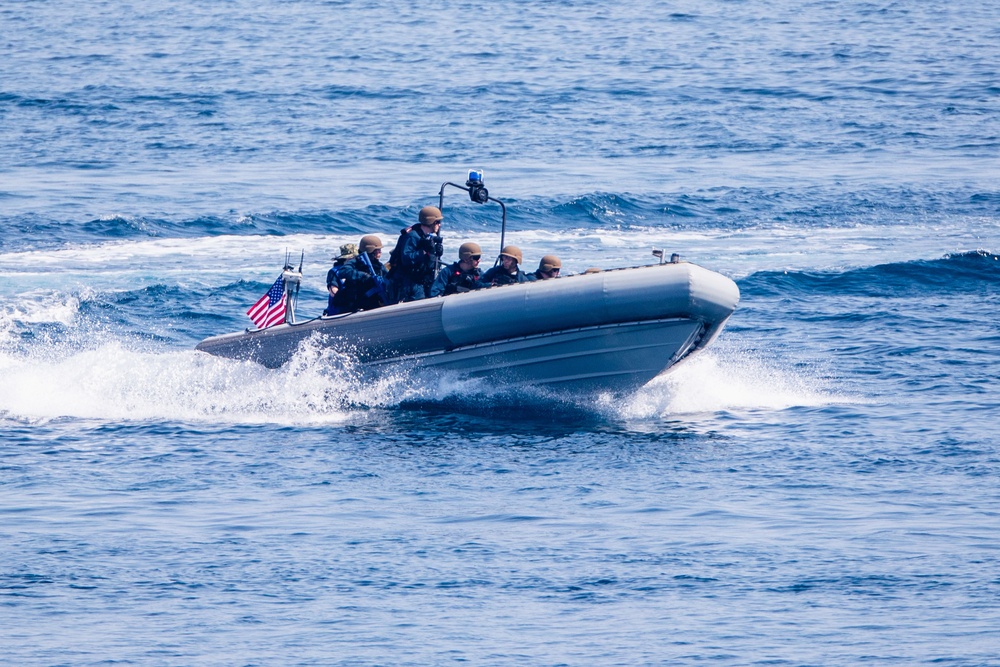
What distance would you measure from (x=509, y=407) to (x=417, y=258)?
1478 mm

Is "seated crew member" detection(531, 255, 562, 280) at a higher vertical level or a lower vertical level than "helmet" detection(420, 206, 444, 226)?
lower

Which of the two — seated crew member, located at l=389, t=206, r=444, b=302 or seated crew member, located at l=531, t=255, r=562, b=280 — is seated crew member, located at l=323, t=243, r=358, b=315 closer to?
seated crew member, located at l=389, t=206, r=444, b=302

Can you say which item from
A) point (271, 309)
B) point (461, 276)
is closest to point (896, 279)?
point (461, 276)

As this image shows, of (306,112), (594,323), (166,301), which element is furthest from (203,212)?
(594,323)

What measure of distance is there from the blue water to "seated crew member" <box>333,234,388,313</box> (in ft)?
1.68

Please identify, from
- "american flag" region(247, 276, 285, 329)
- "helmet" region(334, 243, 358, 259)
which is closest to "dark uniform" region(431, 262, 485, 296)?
"helmet" region(334, 243, 358, 259)

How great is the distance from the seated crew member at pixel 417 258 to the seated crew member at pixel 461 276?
15cm

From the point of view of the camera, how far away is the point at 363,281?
44.2 feet

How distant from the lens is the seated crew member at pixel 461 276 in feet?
A: 43.4

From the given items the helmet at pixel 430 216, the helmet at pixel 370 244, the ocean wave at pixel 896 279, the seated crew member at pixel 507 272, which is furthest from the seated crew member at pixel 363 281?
the ocean wave at pixel 896 279

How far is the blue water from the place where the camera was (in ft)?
30.5

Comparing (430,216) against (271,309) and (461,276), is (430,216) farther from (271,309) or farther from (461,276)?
(271,309)

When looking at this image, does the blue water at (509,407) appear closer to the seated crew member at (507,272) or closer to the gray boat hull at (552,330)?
the gray boat hull at (552,330)

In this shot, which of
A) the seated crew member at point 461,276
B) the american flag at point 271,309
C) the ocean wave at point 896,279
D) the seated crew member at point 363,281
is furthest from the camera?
the ocean wave at point 896,279
